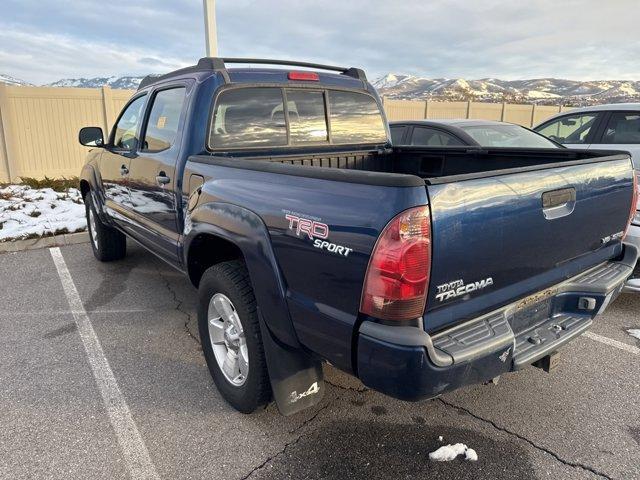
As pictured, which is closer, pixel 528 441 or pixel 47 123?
pixel 528 441

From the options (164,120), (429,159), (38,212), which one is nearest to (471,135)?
(429,159)

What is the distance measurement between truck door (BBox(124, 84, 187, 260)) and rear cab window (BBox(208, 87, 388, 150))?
13.5 inches

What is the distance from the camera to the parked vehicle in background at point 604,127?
20.8ft

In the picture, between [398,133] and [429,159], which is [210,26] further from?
[429,159]

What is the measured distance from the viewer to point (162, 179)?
3.34 m

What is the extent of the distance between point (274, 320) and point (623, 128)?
6427 millimetres

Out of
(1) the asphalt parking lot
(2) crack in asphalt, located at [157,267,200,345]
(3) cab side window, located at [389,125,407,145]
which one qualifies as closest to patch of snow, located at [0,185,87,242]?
(2) crack in asphalt, located at [157,267,200,345]

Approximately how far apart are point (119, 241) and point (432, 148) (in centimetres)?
376

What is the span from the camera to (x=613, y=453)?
2414 mm

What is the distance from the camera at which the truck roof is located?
10.5ft

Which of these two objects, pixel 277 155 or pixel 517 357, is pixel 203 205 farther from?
pixel 517 357

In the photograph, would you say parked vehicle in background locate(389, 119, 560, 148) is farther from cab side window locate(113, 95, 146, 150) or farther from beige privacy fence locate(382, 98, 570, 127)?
beige privacy fence locate(382, 98, 570, 127)

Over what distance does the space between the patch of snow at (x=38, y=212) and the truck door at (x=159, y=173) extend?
339cm

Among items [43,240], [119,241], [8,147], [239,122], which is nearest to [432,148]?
[239,122]
